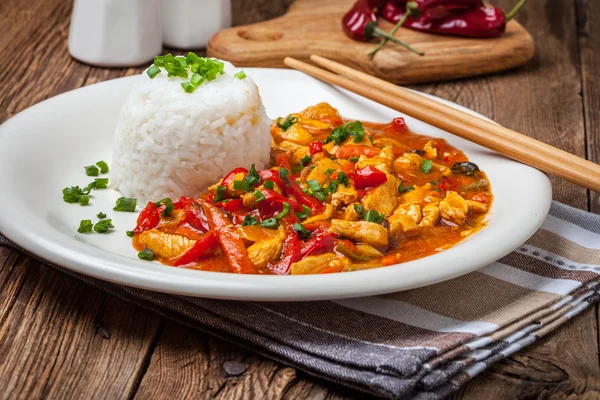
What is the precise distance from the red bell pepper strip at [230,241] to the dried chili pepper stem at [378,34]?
8.99ft

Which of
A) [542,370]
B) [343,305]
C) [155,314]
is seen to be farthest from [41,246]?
[542,370]

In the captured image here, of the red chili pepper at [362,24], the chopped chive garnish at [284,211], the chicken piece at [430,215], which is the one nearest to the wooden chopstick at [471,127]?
the chicken piece at [430,215]

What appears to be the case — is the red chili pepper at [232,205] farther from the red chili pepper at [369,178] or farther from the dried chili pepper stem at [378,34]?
the dried chili pepper stem at [378,34]

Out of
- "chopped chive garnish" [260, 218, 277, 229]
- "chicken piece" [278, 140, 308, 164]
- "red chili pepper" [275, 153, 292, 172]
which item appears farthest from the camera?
"chicken piece" [278, 140, 308, 164]

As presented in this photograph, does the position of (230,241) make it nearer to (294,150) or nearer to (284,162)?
(284,162)

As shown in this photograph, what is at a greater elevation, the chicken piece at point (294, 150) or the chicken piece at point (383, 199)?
the chicken piece at point (383, 199)

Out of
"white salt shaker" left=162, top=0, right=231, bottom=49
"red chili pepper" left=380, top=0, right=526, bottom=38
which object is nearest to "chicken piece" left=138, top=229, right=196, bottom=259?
"white salt shaker" left=162, top=0, right=231, bottom=49

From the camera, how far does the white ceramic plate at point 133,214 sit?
121 inches

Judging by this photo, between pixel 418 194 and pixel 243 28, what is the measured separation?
2.99m

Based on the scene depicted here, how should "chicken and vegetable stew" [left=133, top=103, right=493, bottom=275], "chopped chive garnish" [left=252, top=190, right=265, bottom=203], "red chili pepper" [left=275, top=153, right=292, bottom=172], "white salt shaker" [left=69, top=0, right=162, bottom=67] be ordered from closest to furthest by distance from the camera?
"chicken and vegetable stew" [left=133, top=103, right=493, bottom=275], "chopped chive garnish" [left=252, top=190, right=265, bottom=203], "red chili pepper" [left=275, top=153, right=292, bottom=172], "white salt shaker" [left=69, top=0, right=162, bottom=67]

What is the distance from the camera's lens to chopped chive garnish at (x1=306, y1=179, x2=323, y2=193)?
404 cm

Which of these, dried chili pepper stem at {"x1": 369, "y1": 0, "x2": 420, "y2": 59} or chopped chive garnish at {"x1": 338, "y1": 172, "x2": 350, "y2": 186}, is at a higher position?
chopped chive garnish at {"x1": 338, "y1": 172, "x2": 350, "y2": 186}

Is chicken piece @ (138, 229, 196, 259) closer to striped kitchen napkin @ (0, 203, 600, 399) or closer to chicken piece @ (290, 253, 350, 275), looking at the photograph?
striped kitchen napkin @ (0, 203, 600, 399)

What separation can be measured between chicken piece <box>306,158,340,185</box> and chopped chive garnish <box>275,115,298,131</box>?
59 cm
